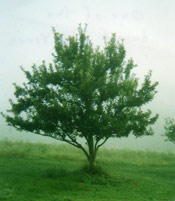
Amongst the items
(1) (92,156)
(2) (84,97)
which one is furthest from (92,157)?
(2) (84,97)

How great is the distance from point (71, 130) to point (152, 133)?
6.61 meters

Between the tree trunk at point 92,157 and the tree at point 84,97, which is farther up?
the tree at point 84,97

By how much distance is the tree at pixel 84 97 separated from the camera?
1804 centimetres

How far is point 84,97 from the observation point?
1861cm

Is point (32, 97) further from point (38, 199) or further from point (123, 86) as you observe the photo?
point (38, 199)

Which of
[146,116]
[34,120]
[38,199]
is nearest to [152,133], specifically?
[146,116]

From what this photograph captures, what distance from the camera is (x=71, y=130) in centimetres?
1877

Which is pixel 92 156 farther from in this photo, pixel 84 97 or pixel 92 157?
pixel 84 97

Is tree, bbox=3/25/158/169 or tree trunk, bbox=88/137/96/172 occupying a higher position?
tree, bbox=3/25/158/169

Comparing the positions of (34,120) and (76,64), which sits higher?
(76,64)

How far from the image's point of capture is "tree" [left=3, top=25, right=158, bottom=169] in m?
18.0

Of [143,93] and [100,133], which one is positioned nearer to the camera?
[100,133]

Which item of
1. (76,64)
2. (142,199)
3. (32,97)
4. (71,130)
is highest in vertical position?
(76,64)

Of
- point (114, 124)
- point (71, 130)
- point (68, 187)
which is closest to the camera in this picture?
point (68, 187)
